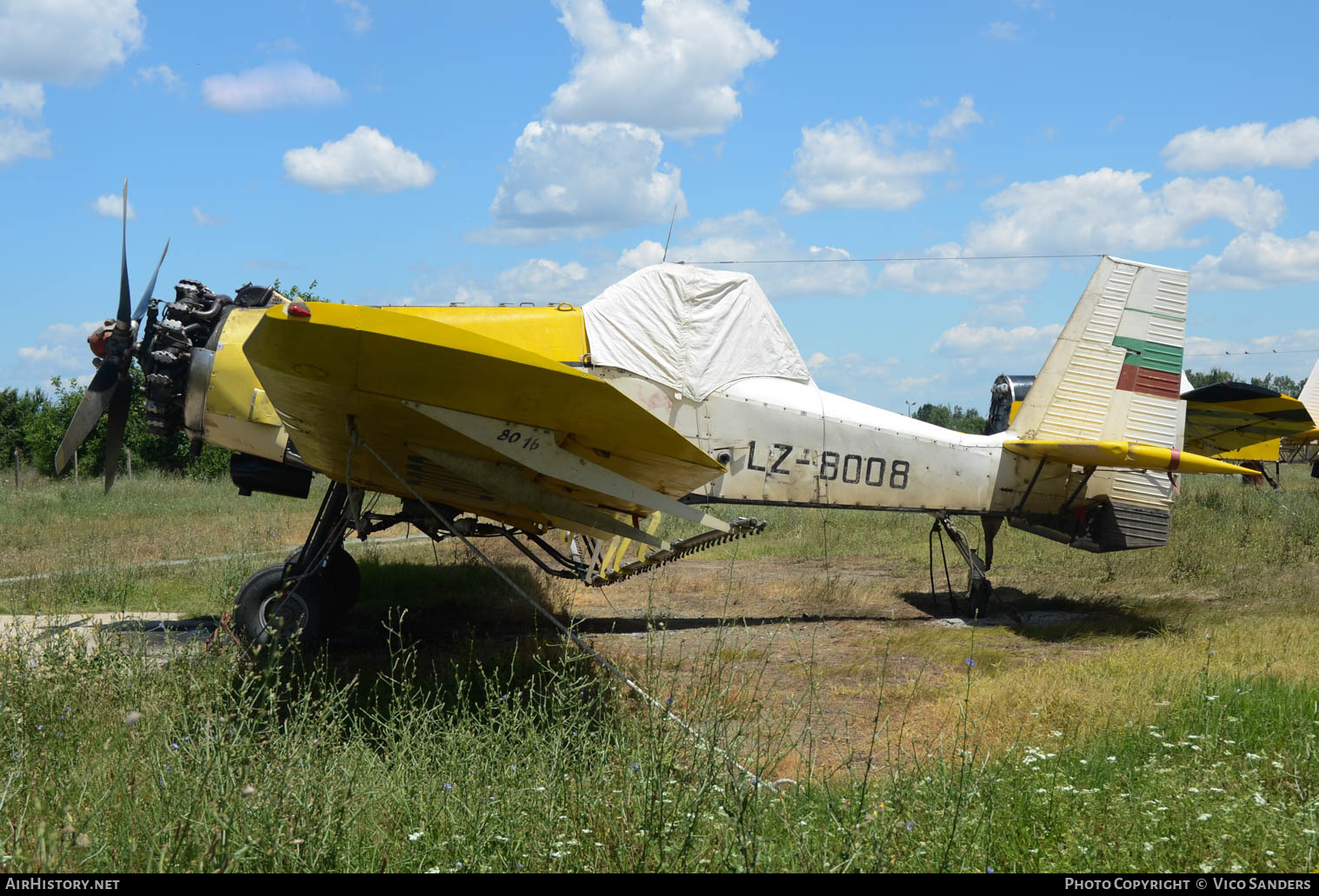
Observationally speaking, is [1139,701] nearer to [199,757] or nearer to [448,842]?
[448,842]

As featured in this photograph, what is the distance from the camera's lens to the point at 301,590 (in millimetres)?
7043

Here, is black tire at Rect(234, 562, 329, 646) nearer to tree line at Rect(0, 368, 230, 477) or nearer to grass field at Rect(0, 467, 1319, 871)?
grass field at Rect(0, 467, 1319, 871)

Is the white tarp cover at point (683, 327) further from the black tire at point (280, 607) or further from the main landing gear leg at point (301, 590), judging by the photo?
the black tire at point (280, 607)

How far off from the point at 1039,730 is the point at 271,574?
5806 mm

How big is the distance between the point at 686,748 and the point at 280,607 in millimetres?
4302

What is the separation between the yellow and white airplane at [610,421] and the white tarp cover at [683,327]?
16 millimetres

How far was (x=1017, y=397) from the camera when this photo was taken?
1234 centimetres

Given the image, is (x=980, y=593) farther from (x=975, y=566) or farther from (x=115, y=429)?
(x=115, y=429)

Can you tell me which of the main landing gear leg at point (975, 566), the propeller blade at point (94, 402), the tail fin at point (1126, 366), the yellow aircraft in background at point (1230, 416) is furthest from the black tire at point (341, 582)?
the yellow aircraft in background at point (1230, 416)

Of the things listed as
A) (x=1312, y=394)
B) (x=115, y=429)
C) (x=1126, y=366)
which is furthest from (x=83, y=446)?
(x=1312, y=394)

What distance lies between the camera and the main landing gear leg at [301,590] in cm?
692

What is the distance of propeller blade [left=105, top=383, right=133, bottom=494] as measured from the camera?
7.79 m

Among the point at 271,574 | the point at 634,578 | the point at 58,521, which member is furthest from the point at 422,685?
the point at 58,521

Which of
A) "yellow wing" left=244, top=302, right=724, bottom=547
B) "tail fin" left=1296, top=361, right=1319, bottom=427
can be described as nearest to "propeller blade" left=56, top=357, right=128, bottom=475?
"yellow wing" left=244, top=302, right=724, bottom=547
